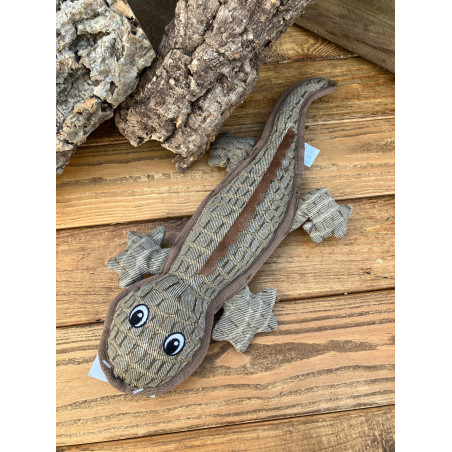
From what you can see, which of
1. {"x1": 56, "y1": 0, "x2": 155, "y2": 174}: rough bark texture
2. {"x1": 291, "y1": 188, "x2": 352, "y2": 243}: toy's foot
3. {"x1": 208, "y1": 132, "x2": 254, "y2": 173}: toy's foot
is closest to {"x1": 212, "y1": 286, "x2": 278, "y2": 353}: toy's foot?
{"x1": 291, "y1": 188, "x2": 352, "y2": 243}: toy's foot

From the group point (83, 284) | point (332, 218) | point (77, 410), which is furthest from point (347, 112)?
point (77, 410)

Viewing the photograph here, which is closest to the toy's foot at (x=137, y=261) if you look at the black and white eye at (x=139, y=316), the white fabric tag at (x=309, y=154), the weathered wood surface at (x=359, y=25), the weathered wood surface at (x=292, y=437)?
the black and white eye at (x=139, y=316)

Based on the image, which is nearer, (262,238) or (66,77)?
(66,77)

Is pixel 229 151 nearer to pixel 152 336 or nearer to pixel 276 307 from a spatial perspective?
pixel 276 307

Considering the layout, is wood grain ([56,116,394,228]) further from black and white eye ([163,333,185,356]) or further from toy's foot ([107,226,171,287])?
black and white eye ([163,333,185,356])

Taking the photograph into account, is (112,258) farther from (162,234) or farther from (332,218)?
(332,218)

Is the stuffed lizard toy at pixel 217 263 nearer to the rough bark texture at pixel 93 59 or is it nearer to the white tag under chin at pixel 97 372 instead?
the white tag under chin at pixel 97 372

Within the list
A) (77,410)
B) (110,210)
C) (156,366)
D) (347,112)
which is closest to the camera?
(156,366)
